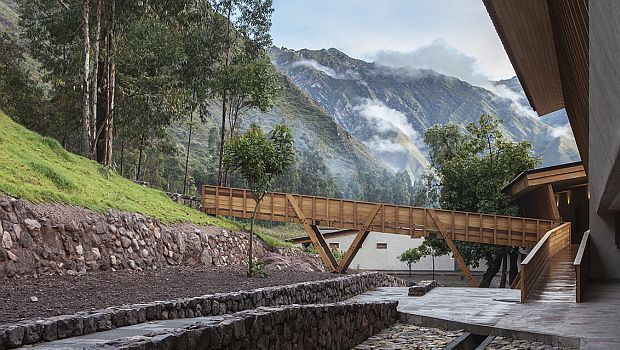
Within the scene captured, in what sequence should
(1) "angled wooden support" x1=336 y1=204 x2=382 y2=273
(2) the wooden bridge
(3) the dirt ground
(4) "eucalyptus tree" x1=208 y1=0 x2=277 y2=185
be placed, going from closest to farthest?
(3) the dirt ground → (1) "angled wooden support" x1=336 y1=204 x2=382 y2=273 → (2) the wooden bridge → (4) "eucalyptus tree" x1=208 y1=0 x2=277 y2=185

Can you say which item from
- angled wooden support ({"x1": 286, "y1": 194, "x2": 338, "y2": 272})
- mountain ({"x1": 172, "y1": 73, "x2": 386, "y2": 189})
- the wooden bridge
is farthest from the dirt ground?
mountain ({"x1": 172, "y1": 73, "x2": 386, "y2": 189})

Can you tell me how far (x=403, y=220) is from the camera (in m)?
26.0

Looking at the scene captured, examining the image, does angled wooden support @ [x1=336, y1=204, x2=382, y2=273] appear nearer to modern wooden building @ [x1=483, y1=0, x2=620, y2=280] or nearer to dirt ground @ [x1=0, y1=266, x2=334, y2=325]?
modern wooden building @ [x1=483, y1=0, x2=620, y2=280]

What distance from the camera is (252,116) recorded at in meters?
117

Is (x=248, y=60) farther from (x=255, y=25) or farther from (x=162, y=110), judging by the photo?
(x=162, y=110)

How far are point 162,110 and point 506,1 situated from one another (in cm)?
2463

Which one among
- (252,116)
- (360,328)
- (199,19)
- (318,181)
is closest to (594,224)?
(360,328)

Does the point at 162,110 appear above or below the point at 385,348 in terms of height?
above

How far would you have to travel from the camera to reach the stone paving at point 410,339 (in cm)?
1047

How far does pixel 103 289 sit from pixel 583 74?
29.6ft

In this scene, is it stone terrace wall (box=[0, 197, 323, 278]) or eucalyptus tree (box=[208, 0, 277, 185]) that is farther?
eucalyptus tree (box=[208, 0, 277, 185])

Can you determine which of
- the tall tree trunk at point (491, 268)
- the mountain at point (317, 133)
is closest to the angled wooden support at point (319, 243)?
the tall tree trunk at point (491, 268)

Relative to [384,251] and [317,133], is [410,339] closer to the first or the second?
[384,251]

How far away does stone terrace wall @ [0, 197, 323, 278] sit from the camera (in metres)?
11.2
